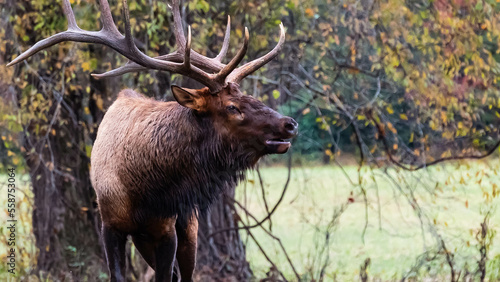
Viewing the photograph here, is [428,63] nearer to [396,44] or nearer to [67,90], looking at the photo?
[396,44]

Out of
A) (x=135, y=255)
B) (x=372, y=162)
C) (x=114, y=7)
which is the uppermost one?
(x=114, y=7)

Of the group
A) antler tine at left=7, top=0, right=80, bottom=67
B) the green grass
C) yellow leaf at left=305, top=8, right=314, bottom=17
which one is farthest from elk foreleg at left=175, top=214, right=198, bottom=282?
yellow leaf at left=305, top=8, right=314, bottom=17

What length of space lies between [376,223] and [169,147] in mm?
14190

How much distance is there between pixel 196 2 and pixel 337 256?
635 centimetres

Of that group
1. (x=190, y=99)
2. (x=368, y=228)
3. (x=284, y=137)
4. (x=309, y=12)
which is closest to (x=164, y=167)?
(x=190, y=99)

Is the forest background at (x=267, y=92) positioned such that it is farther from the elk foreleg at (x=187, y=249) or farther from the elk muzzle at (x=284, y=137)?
the elk muzzle at (x=284, y=137)

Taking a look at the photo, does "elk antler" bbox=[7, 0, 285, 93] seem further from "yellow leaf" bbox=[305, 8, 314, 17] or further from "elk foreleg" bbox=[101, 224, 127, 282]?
"yellow leaf" bbox=[305, 8, 314, 17]

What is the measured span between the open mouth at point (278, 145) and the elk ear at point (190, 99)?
525 mm

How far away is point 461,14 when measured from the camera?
7.58 meters

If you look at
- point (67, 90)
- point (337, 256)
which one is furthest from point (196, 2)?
point (337, 256)

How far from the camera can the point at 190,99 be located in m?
5.07

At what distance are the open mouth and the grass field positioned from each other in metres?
2.87

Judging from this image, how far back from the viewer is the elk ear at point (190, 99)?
502 centimetres

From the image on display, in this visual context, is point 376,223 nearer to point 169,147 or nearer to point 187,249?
point 187,249
